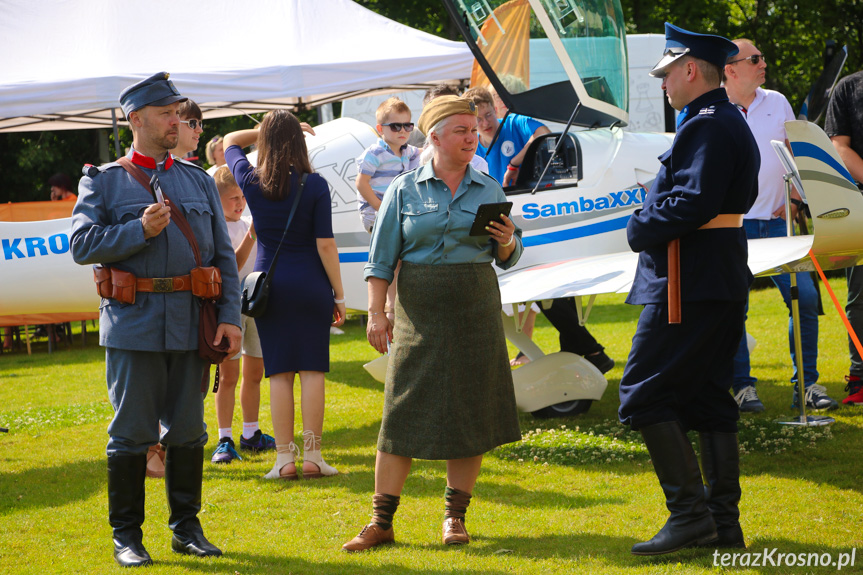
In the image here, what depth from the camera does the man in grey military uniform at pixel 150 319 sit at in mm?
3291

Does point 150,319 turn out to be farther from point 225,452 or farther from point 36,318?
point 36,318

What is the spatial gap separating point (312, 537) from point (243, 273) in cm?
231

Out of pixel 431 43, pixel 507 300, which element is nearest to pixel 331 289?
pixel 507 300

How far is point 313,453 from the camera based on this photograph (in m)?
4.71

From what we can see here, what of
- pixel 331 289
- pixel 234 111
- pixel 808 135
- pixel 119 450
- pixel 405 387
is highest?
pixel 234 111

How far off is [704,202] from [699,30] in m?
21.1

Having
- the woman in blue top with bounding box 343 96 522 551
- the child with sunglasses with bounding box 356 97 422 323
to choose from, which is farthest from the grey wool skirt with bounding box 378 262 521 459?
the child with sunglasses with bounding box 356 97 422 323

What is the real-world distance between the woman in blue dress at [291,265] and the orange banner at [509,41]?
1693 mm

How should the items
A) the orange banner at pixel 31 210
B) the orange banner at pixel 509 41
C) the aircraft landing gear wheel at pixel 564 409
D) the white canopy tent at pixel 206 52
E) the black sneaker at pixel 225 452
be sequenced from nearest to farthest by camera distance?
the black sneaker at pixel 225 452
the orange banner at pixel 509 41
the aircraft landing gear wheel at pixel 564 409
the white canopy tent at pixel 206 52
the orange banner at pixel 31 210

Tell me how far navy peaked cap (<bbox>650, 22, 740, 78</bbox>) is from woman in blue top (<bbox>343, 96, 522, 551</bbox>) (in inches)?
32.1

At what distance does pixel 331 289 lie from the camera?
4.65m

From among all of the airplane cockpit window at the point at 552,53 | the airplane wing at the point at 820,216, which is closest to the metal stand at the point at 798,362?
the airplane wing at the point at 820,216

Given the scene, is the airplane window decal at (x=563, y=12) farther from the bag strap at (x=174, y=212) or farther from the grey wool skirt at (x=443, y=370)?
the bag strap at (x=174, y=212)

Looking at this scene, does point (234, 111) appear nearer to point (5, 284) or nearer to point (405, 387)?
point (5, 284)
